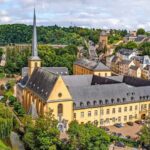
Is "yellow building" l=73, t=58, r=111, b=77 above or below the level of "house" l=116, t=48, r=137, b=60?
below

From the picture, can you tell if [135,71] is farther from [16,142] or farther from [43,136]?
[43,136]

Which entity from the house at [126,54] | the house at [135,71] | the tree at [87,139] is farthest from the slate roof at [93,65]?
the tree at [87,139]

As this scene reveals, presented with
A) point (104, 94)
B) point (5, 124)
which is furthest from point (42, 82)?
point (5, 124)

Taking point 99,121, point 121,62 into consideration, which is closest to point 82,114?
point 99,121

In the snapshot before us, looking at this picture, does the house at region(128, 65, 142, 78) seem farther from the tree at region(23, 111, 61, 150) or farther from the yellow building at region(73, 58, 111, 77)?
the tree at region(23, 111, 61, 150)

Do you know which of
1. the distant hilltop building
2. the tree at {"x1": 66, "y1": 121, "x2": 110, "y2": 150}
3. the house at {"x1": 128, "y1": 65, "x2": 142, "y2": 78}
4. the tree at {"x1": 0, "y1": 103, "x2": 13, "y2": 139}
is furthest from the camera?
the house at {"x1": 128, "y1": 65, "x2": 142, "y2": 78}

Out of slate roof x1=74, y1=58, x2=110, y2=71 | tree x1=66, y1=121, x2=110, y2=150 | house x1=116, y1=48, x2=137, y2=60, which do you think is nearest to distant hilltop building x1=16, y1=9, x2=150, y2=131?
tree x1=66, y1=121, x2=110, y2=150

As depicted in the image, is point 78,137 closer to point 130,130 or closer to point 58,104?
point 58,104
